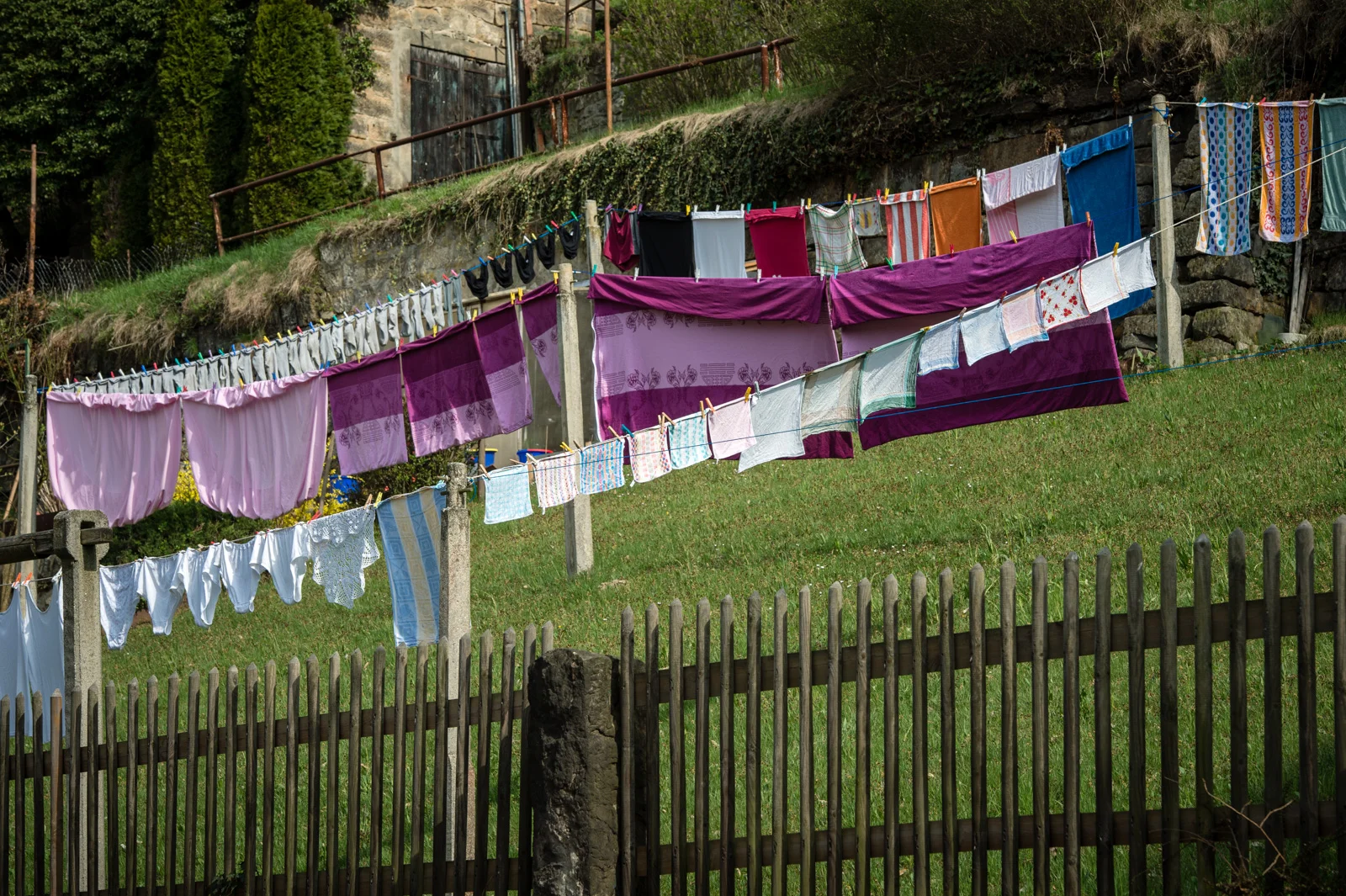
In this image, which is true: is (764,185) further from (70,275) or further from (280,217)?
(70,275)

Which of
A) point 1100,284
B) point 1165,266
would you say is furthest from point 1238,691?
point 1165,266

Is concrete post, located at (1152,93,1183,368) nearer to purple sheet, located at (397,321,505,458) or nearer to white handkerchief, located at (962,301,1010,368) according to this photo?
white handkerchief, located at (962,301,1010,368)

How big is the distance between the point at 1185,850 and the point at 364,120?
20549 millimetres

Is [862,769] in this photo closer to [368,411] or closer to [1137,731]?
[1137,731]

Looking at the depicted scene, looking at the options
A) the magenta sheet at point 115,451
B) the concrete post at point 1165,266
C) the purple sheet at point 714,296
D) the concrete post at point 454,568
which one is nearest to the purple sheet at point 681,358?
the purple sheet at point 714,296

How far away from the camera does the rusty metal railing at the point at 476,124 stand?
1603cm

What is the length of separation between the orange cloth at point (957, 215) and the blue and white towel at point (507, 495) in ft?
13.6

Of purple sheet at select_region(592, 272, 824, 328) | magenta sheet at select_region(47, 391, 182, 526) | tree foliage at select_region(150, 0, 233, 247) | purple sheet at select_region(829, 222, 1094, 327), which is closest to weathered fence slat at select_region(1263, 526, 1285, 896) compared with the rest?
purple sheet at select_region(829, 222, 1094, 327)

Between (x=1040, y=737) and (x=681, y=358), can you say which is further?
(x=681, y=358)

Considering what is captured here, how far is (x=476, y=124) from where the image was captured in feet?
67.5

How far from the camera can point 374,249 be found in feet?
59.9

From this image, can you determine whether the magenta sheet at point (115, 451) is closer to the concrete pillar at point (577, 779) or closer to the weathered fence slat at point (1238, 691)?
the concrete pillar at point (577, 779)

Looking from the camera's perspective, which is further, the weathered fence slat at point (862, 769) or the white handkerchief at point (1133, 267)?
the white handkerchief at point (1133, 267)

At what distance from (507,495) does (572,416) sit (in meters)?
2.41
